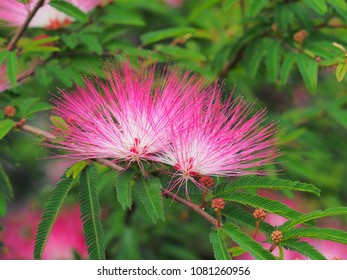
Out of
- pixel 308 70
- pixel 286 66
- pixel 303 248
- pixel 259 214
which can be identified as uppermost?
pixel 286 66

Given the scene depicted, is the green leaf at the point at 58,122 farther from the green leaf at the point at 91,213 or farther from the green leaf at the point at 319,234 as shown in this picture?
the green leaf at the point at 319,234

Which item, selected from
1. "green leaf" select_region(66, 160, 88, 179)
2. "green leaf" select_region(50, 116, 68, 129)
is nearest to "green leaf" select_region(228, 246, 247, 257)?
"green leaf" select_region(66, 160, 88, 179)

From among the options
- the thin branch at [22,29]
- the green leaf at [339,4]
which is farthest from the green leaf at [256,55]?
the thin branch at [22,29]

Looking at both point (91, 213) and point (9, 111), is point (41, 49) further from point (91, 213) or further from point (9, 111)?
point (91, 213)

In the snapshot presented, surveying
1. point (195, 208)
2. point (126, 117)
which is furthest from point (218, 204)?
point (126, 117)

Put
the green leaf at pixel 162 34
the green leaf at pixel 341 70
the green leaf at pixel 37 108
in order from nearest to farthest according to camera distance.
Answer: the green leaf at pixel 341 70, the green leaf at pixel 37 108, the green leaf at pixel 162 34

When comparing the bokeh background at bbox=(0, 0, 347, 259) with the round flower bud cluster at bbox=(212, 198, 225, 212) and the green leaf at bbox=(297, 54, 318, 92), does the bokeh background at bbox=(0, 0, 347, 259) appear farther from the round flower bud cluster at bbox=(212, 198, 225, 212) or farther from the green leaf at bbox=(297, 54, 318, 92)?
the round flower bud cluster at bbox=(212, 198, 225, 212)
